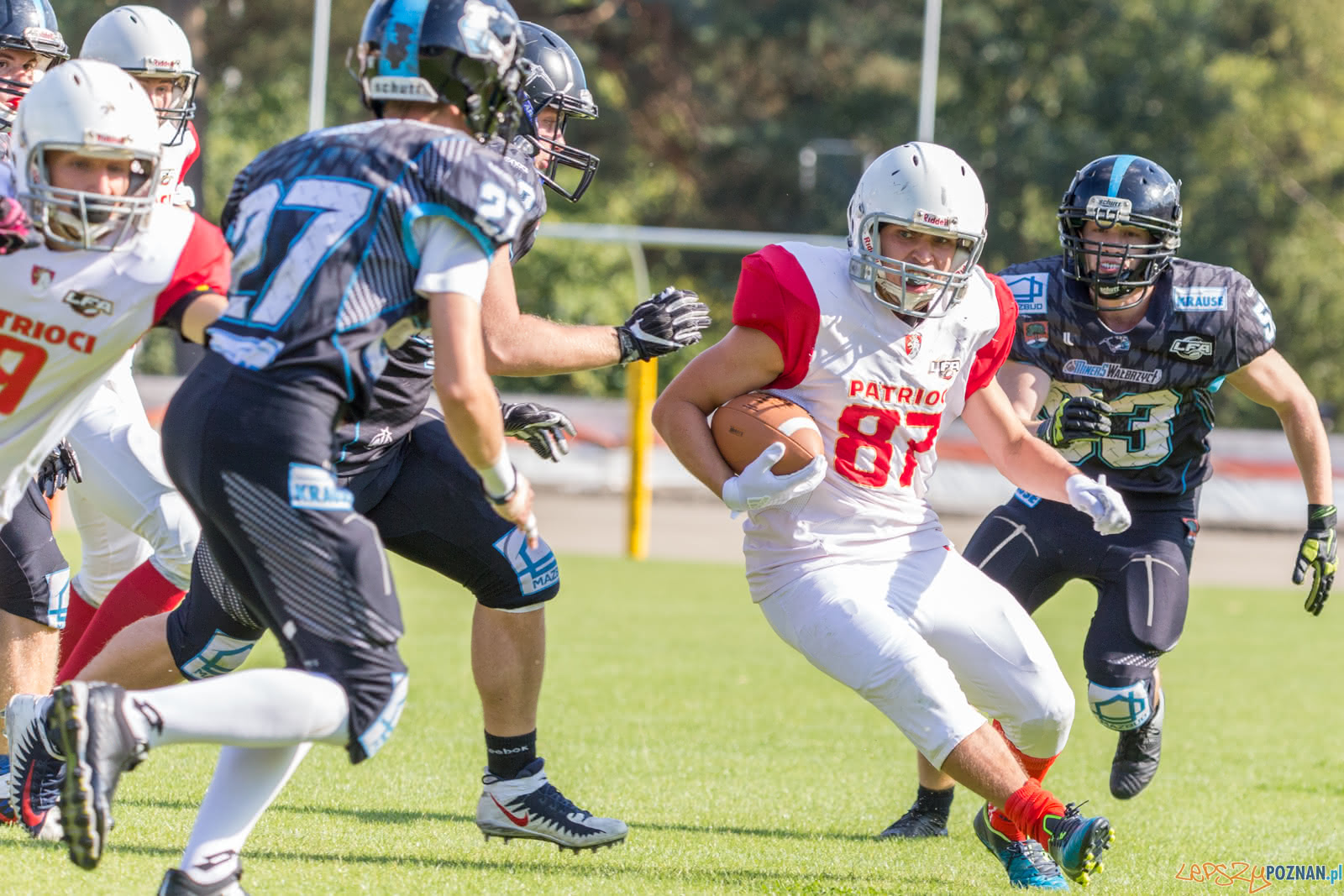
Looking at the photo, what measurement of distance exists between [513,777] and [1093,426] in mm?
1903

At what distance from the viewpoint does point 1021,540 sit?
16.4 ft

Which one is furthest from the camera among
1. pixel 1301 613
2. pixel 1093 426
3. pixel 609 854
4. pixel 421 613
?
pixel 1301 613

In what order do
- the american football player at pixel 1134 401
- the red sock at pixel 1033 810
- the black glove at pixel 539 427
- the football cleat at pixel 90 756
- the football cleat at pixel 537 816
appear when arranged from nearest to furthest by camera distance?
1. the football cleat at pixel 90 756
2. the red sock at pixel 1033 810
3. the black glove at pixel 539 427
4. the football cleat at pixel 537 816
5. the american football player at pixel 1134 401

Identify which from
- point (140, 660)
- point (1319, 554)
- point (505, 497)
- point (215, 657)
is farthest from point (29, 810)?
point (1319, 554)

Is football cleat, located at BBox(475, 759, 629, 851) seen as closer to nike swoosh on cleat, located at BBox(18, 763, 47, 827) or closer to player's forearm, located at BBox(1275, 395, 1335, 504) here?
nike swoosh on cleat, located at BBox(18, 763, 47, 827)

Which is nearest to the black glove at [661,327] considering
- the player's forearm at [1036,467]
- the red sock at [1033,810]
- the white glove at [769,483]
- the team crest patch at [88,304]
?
the white glove at [769,483]

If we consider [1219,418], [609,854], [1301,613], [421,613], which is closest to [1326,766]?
[609,854]

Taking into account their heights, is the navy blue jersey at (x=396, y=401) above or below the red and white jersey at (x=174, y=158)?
below

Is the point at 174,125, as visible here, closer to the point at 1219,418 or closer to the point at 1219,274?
the point at 1219,274

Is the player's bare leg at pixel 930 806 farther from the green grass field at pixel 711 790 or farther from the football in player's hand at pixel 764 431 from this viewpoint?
the football in player's hand at pixel 764 431

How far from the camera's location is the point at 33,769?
12.9 ft

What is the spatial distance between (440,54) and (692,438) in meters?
1.23

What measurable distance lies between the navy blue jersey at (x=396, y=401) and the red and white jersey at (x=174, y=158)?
95 centimetres

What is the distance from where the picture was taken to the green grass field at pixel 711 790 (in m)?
3.86
